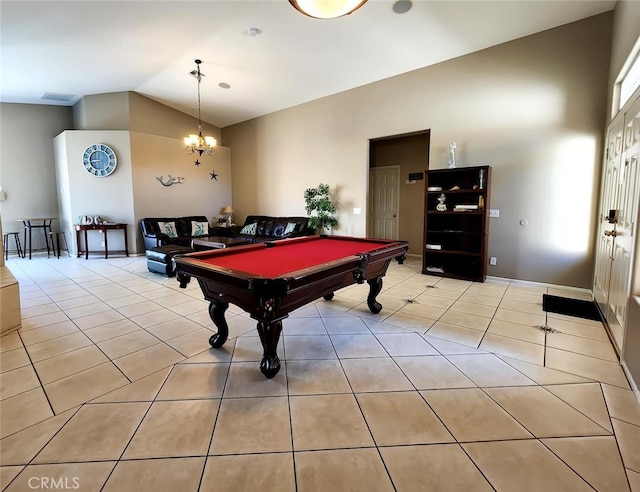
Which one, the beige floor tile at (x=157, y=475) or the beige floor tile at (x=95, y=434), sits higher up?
the beige floor tile at (x=95, y=434)

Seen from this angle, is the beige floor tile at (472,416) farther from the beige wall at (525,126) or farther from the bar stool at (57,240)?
the bar stool at (57,240)

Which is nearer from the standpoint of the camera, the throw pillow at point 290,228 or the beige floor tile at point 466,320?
the beige floor tile at point 466,320

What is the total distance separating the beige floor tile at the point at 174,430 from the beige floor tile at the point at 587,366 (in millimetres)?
2528

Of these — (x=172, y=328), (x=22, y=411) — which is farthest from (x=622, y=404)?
(x=22, y=411)

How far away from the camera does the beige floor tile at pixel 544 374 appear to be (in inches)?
86.6

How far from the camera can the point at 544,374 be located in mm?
2281

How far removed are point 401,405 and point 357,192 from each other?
505 centimetres

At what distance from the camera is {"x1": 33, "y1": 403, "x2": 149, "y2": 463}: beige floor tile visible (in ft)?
5.08

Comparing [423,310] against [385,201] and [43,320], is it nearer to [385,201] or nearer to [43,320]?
[43,320]

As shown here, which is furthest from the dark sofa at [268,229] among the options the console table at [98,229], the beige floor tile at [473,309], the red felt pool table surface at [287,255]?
the beige floor tile at [473,309]

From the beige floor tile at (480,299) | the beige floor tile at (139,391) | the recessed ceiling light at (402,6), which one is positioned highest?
the recessed ceiling light at (402,6)

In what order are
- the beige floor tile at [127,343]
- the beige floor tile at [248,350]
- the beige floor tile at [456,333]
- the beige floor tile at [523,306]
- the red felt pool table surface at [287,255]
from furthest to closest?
the beige floor tile at [523,306] → the beige floor tile at [456,333] → the beige floor tile at [127,343] → the beige floor tile at [248,350] → the red felt pool table surface at [287,255]

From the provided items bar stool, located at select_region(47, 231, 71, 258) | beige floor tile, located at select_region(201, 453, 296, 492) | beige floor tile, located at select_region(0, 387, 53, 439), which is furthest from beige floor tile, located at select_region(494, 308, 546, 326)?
bar stool, located at select_region(47, 231, 71, 258)

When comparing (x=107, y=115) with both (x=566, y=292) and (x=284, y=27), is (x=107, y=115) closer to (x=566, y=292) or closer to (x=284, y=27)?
(x=284, y=27)
